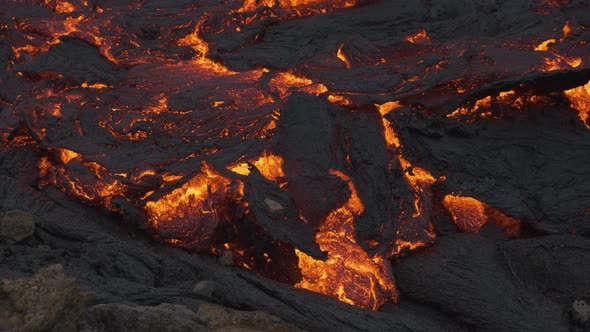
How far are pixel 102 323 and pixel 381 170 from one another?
2.46 metres

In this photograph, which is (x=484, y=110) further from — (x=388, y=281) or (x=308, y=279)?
(x=308, y=279)

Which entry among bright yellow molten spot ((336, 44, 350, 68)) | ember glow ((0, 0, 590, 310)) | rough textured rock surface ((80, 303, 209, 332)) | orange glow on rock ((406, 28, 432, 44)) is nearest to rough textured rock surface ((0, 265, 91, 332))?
rough textured rock surface ((80, 303, 209, 332))

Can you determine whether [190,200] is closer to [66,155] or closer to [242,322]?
[66,155]

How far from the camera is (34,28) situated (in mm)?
5078

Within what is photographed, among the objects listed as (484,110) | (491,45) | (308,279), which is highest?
(491,45)

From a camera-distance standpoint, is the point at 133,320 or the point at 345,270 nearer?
the point at 133,320

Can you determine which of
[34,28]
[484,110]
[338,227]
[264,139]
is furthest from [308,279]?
[34,28]

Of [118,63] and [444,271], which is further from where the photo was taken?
[118,63]

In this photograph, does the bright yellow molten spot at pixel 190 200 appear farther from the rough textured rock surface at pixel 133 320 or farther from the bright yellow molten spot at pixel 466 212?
the bright yellow molten spot at pixel 466 212

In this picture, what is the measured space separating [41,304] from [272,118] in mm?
2573

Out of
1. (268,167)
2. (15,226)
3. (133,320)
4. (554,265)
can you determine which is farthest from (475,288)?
(15,226)

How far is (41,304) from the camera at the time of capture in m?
1.55

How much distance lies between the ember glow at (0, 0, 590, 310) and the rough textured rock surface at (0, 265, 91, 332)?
170 cm

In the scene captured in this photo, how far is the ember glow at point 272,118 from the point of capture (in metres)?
3.35
